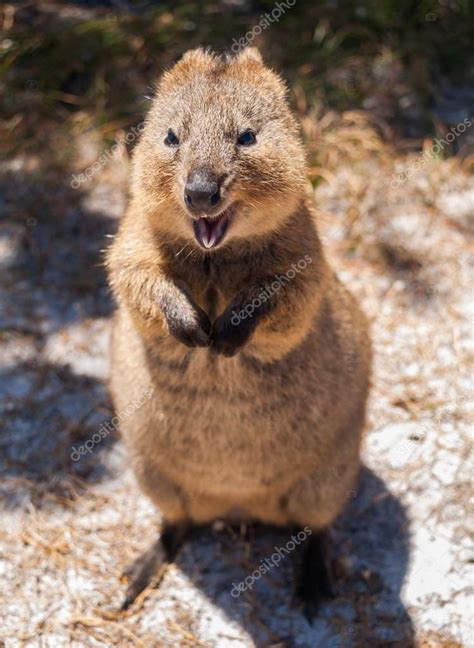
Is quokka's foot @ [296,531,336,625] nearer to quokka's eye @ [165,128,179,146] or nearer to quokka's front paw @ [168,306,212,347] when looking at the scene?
quokka's front paw @ [168,306,212,347]

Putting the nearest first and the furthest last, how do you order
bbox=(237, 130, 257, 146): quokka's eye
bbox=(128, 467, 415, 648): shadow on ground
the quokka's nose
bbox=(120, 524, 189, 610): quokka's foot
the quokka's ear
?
1. the quokka's nose
2. bbox=(237, 130, 257, 146): quokka's eye
3. the quokka's ear
4. bbox=(128, 467, 415, 648): shadow on ground
5. bbox=(120, 524, 189, 610): quokka's foot

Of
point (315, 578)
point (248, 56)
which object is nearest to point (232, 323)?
point (248, 56)

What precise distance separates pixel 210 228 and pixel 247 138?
37 cm

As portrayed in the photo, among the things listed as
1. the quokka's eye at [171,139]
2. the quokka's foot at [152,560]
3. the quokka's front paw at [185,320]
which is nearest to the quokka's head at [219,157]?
the quokka's eye at [171,139]

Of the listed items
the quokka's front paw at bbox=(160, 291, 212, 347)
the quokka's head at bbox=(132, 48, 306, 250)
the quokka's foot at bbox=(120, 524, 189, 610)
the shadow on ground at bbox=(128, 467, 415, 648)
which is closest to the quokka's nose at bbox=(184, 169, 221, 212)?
the quokka's head at bbox=(132, 48, 306, 250)

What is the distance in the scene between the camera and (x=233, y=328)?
2941mm

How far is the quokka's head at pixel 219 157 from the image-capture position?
275 centimetres

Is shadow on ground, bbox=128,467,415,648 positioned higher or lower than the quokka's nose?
lower

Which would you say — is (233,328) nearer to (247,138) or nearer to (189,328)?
(189,328)

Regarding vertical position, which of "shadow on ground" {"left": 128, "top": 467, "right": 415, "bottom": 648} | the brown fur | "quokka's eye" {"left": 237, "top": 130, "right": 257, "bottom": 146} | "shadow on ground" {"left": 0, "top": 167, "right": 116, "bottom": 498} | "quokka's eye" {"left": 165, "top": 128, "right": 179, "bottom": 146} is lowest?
"shadow on ground" {"left": 128, "top": 467, "right": 415, "bottom": 648}

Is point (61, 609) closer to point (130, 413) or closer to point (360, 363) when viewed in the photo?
point (130, 413)

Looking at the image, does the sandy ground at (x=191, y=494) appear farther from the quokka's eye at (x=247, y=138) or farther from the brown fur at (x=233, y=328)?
the quokka's eye at (x=247, y=138)

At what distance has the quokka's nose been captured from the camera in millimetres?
2611

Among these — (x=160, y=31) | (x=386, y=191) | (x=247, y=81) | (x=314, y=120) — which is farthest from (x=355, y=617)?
(x=160, y=31)
